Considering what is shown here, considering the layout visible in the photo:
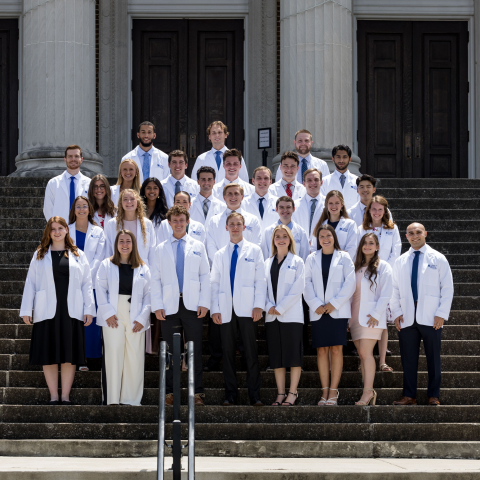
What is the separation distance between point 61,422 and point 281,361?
2259 mm

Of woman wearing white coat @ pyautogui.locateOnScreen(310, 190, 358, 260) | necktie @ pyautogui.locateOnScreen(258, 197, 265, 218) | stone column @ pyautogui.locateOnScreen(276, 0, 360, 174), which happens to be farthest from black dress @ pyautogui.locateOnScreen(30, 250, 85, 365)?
stone column @ pyautogui.locateOnScreen(276, 0, 360, 174)

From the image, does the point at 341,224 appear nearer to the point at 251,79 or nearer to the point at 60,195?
the point at 60,195

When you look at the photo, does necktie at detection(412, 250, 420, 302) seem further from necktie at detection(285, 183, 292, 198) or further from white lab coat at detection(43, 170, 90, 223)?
white lab coat at detection(43, 170, 90, 223)

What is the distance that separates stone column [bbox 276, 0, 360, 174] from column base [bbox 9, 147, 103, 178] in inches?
130

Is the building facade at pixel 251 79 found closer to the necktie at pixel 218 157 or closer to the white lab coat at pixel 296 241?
the necktie at pixel 218 157

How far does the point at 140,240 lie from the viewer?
995 cm

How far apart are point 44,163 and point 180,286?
626 centimetres

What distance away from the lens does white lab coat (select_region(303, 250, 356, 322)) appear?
30.9 feet

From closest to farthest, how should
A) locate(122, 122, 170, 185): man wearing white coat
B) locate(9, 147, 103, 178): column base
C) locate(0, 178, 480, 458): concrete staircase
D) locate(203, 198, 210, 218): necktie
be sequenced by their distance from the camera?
locate(0, 178, 480, 458): concrete staircase
locate(203, 198, 210, 218): necktie
locate(122, 122, 170, 185): man wearing white coat
locate(9, 147, 103, 178): column base

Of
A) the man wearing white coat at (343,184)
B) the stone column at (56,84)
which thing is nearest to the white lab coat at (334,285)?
the man wearing white coat at (343,184)

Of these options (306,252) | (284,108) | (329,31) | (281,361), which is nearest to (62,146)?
(284,108)

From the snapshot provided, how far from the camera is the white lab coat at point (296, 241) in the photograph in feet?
33.3

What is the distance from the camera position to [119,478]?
762 cm

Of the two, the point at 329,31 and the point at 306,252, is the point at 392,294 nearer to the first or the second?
the point at 306,252
